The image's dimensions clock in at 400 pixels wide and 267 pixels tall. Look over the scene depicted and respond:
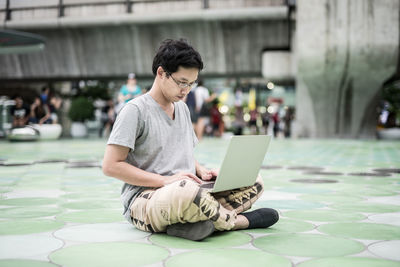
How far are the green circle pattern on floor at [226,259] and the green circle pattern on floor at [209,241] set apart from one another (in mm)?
110

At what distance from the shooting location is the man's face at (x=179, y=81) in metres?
2.28

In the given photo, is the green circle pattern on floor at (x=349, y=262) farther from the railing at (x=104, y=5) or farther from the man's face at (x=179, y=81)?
the railing at (x=104, y=5)

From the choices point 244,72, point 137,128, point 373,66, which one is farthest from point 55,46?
point 137,128

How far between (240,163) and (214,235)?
441 mm

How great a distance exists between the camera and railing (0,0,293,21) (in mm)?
15008

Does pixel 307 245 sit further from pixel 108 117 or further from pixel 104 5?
pixel 108 117

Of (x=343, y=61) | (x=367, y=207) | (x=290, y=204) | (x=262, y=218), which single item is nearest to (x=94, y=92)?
(x=343, y=61)

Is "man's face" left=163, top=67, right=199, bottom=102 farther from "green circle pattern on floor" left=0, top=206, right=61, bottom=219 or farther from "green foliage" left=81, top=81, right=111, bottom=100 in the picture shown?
"green foliage" left=81, top=81, right=111, bottom=100

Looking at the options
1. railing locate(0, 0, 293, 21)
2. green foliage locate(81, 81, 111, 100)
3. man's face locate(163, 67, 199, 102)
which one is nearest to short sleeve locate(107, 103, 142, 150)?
man's face locate(163, 67, 199, 102)

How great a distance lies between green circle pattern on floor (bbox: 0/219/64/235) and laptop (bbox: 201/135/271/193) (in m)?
1.00

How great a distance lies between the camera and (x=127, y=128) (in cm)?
226

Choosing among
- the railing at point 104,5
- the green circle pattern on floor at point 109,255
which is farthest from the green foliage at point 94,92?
the green circle pattern on floor at point 109,255

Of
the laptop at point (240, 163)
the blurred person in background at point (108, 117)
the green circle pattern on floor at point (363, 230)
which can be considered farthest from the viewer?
the blurred person in background at point (108, 117)

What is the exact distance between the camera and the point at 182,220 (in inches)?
87.7
